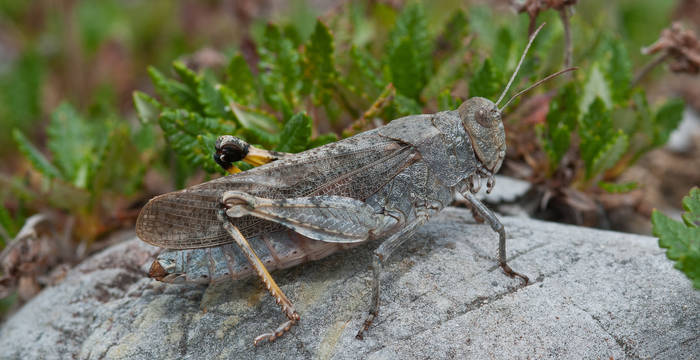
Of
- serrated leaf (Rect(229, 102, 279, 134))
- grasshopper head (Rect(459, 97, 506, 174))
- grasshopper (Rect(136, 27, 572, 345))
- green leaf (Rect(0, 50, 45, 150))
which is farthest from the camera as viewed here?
green leaf (Rect(0, 50, 45, 150))

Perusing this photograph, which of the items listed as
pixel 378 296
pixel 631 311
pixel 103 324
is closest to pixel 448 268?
pixel 378 296

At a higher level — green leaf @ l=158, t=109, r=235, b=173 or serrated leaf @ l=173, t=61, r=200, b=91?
serrated leaf @ l=173, t=61, r=200, b=91

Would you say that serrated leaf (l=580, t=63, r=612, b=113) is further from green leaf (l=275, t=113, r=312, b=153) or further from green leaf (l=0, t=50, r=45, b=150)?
green leaf (l=0, t=50, r=45, b=150)

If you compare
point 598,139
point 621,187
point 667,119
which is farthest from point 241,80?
point 667,119

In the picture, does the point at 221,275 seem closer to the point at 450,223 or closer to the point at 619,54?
the point at 450,223

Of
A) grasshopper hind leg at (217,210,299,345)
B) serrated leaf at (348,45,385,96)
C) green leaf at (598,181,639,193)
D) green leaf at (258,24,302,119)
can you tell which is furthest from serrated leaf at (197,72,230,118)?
green leaf at (598,181,639,193)

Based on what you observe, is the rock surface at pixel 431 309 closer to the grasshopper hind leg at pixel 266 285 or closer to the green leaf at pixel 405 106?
the grasshopper hind leg at pixel 266 285

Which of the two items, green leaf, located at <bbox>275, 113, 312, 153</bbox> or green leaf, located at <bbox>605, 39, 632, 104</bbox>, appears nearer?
green leaf, located at <bbox>275, 113, 312, 153</bbox>

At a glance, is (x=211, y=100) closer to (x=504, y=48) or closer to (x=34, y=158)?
(x=34, y=158)
